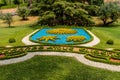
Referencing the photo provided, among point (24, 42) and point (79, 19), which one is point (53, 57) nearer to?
point (24, 42)

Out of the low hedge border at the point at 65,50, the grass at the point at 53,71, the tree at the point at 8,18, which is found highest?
the tree at the point at 8,18

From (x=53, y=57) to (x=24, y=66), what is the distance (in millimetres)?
4173

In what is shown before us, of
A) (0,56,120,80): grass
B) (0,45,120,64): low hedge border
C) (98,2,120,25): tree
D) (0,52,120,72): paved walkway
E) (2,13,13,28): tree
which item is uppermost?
(98,2,120,25): tree

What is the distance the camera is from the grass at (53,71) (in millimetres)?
21219

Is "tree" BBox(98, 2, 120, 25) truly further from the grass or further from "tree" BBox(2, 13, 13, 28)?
the grass

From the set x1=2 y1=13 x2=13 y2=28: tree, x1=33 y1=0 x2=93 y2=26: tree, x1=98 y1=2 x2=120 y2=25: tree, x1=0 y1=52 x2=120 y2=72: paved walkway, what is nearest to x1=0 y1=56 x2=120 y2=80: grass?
x1=0 y1=52 x2=120 y2=72: paved walkway

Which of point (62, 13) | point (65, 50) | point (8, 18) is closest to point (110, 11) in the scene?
point (62, 13)

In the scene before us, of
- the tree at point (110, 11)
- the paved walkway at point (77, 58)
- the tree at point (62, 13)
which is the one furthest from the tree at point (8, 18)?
the paved walkway at point (77, 58)

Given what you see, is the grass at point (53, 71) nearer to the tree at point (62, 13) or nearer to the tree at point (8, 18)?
the tree at point (62, 13)

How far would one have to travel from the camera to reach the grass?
69.6 ft

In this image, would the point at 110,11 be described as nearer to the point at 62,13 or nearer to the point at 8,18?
the point at 62,13

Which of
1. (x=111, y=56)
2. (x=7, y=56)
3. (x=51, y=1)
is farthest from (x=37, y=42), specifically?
(x=51, y=1)

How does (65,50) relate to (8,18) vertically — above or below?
below

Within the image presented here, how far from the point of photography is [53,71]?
22500mm
